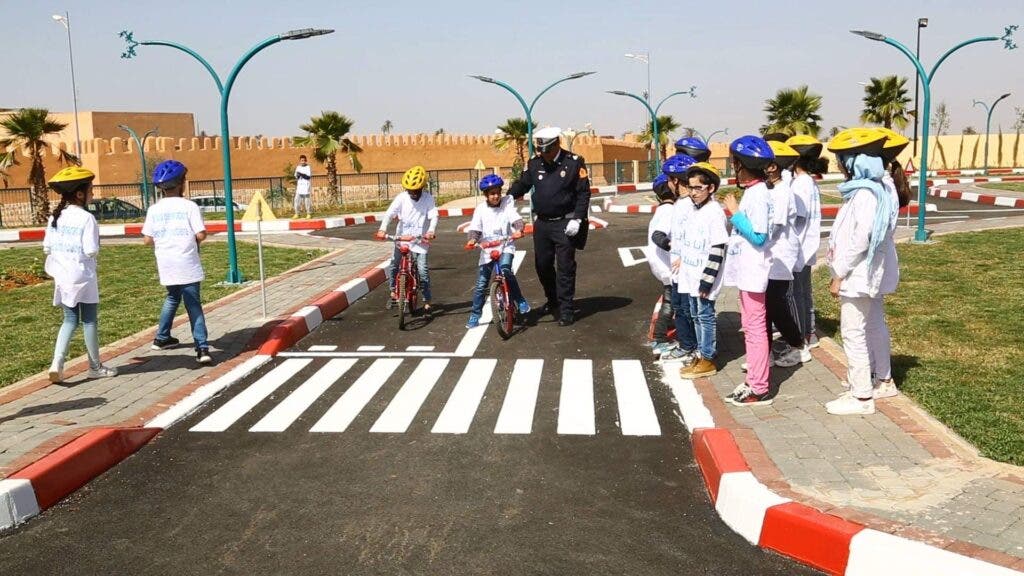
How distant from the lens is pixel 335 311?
10.7 metres

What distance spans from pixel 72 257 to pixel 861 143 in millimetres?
5900

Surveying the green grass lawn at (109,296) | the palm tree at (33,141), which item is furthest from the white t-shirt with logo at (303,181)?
the palm tree at (33,141)

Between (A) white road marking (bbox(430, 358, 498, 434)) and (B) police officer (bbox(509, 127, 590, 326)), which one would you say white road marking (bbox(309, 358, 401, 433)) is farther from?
(B) police officer (bbox(509, 127, 590, 326))

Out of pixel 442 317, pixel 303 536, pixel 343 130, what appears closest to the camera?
pixel 303 536

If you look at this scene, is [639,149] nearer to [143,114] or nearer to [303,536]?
[143,114]

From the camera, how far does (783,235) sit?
641 cm

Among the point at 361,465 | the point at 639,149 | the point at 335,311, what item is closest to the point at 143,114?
the point at 639,149

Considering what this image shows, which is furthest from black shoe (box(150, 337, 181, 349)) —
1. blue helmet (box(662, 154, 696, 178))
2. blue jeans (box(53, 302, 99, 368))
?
blue helmet (box(662, 154, 696, 178))

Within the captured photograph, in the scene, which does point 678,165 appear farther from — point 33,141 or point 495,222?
point 33,141

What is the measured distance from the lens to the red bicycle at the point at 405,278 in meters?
9.55

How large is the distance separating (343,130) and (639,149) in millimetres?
43077

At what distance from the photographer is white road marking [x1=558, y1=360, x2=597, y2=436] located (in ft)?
19.7

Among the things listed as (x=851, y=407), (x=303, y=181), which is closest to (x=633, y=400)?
(x=851, y=407)

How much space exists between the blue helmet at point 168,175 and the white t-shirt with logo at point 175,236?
0.18 meters
